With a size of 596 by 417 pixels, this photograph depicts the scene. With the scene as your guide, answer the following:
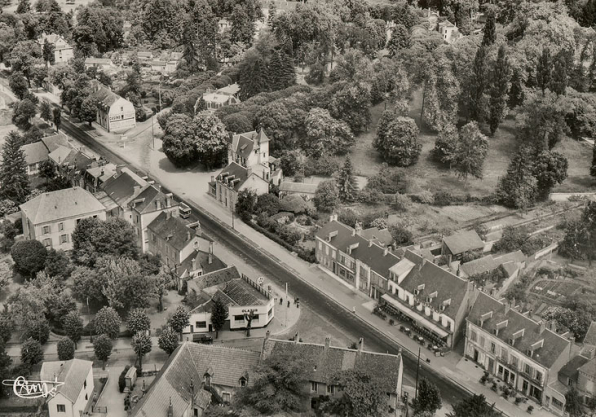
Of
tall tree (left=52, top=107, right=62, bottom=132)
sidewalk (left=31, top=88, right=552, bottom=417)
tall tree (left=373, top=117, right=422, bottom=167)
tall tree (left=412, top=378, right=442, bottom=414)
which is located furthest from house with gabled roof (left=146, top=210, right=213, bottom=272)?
tall tree (left=52, top=107, right=62, bottom=132)

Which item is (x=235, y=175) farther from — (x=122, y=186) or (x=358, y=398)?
(x=358, y=398)

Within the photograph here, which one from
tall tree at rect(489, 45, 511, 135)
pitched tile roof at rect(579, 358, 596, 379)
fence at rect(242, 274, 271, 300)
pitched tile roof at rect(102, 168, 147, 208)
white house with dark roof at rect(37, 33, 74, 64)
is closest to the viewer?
pitched tile roof at rect(579, 358, 596, 379)

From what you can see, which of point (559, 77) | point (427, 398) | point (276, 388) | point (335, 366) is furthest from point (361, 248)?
point (559, 77)

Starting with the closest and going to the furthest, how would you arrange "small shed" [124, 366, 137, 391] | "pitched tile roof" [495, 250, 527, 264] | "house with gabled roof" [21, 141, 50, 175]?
"small shed" [124, 366, 137, 391] < "pitched tile roof" [495, 250, 527, 264] < "house with gabled roof" [21, 141, 50, 175]

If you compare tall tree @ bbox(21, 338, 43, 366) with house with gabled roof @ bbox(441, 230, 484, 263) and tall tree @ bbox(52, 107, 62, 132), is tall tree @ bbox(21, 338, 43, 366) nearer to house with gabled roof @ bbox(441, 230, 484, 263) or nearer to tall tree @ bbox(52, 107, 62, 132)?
house with gabled roof @ bbox(441, 230, 484, 263)

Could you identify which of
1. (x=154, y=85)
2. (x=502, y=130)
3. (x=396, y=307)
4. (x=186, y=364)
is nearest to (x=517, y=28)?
(x=502, y=130)

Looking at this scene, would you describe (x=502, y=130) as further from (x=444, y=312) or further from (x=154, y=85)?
(x=154, y=85)
